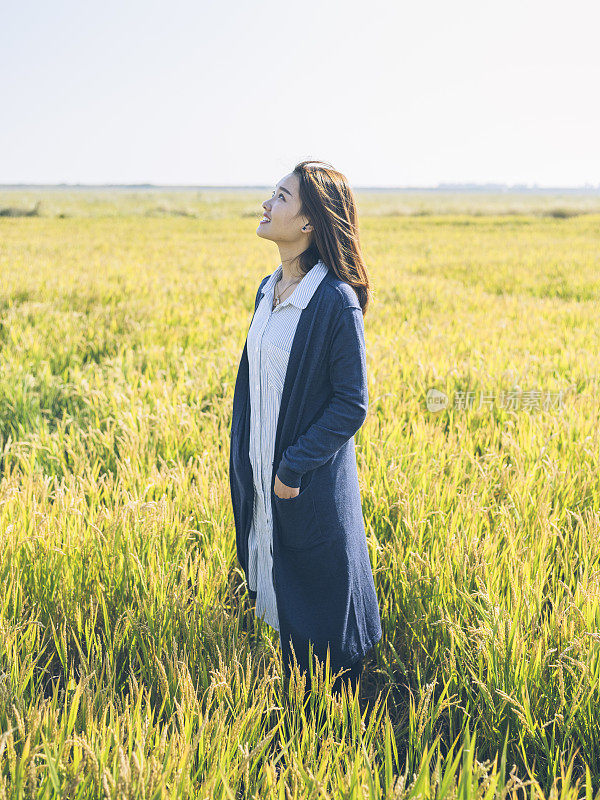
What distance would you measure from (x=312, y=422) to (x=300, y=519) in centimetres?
27

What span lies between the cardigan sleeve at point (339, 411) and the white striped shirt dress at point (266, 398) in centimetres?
14

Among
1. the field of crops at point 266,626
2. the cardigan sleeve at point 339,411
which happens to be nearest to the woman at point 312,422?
the cardigan sleeve at point 339,411

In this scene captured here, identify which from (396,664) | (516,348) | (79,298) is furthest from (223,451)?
(79,298)

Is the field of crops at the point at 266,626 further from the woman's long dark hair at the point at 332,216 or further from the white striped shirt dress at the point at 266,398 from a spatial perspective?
the woman's long dark hair at the point at 332,216

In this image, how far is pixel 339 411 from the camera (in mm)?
1578

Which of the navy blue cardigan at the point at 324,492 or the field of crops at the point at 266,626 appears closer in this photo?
the field of crops at the point at 266,626

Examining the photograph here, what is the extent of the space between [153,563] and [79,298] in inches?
239

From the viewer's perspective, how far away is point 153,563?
1966 mm

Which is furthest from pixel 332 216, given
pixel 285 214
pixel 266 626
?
pixel 266 626

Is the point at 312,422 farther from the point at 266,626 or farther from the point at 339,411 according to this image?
the point at 266,626

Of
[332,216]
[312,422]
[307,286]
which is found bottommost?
[312,422]

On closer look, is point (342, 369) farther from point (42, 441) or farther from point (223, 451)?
point (42, 441)

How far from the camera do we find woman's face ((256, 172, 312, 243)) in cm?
162

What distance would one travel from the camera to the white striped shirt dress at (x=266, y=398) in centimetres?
169
